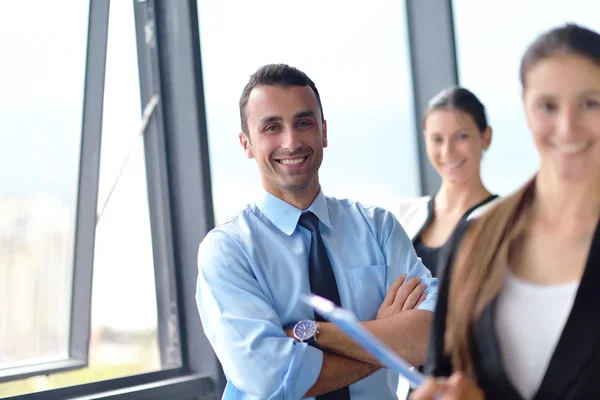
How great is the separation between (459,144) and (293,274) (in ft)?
3.88

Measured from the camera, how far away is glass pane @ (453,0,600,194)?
3.81m

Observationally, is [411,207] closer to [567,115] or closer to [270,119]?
[270,119]

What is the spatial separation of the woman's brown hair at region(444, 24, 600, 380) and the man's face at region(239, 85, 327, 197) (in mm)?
1066

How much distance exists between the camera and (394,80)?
4.35 metres

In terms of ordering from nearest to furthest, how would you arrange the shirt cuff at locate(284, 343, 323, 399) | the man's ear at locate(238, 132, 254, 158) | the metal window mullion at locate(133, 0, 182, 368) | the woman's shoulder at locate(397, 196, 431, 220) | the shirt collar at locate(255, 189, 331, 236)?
1. the shirt cuff at locate(284, 343, 323, 399)
2. the shirt collar at locate(255, 189, 331, 236)
3. the man's ear at locate(238, 132, 254, 158)
4. the woman's shoulder at locate(397, 196, 431, 220)
5. the metal window mullion at locate(133, 0, 182, 368)

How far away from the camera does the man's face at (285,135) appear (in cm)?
221

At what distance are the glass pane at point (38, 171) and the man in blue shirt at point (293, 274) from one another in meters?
1.21

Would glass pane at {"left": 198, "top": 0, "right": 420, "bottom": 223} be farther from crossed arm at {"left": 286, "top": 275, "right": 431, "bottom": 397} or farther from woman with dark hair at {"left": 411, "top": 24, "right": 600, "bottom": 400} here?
woman with dark hair at {"left": 411, "top": 24, "right": 600, "bottom": 400}

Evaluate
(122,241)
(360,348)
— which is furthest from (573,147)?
(122,241)

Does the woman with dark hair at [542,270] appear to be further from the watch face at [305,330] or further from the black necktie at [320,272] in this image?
the black necktie at [320,272]

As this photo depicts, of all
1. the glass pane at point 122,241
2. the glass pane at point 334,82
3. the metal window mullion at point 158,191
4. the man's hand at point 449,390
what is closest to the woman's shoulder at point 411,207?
the glass pane at point 334,82

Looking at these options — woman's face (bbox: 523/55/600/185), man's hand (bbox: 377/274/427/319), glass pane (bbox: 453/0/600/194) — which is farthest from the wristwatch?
glass pane (bbox: 453/0/600/194)

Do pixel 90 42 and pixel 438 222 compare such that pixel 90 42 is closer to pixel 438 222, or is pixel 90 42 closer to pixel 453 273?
pixel 438 222

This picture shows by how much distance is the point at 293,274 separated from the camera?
2.11 meters
